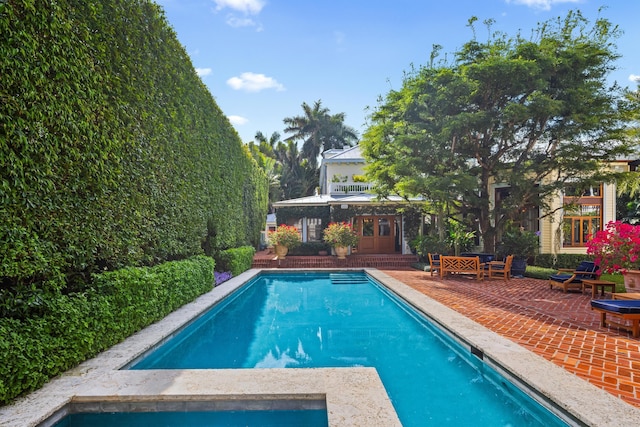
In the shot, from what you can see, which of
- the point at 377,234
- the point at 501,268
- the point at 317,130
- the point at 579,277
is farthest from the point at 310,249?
the point at 317,130

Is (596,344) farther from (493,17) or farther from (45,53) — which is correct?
(493,17)

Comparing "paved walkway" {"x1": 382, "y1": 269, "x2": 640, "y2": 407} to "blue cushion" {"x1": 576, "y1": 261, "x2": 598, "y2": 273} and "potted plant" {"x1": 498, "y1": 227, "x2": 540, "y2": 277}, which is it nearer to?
"blue cushion" {"x1": 576, "y1": 261, "x2": 598, "y2": 273}

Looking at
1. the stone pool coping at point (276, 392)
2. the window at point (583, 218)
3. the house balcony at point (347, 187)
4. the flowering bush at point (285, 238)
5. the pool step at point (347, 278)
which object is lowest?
the pool step at point (347, 278)

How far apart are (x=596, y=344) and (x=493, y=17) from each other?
11947 mm

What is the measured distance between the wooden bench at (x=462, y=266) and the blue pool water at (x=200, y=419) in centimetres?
1043

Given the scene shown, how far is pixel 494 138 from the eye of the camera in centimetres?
1385

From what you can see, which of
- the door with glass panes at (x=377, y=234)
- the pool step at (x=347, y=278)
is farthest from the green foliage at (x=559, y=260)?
the pool step at (x=347, y=278)

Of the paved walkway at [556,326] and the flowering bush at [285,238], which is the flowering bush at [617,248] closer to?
the paved walkway at [556,326]

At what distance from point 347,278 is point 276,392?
37.6ft

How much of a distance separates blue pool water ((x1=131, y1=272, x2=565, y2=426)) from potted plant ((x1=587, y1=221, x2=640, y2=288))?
5353 mm

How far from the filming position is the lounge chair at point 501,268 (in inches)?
485

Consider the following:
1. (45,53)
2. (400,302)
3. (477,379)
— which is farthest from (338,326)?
(45,53)

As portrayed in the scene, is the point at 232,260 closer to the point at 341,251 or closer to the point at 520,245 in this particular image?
the point at 341,251

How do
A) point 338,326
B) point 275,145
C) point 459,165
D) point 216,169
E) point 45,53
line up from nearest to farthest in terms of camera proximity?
1. point 45,53
2. point 338,326
3. point 216,169
4. point 459,165
5. point 275,145
